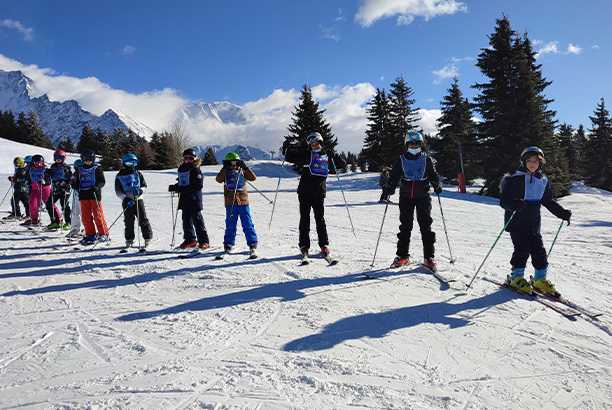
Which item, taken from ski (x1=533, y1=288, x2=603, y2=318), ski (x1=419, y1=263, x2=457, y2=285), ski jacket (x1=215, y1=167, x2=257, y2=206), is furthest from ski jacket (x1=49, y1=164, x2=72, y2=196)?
ski (x1=533, y1=288, x2=603, y2=318)

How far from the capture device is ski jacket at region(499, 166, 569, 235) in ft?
14.3

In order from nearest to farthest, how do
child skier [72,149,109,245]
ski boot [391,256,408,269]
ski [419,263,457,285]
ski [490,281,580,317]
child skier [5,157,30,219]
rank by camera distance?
ski [490,281,580,317], ski [419,263,457,285], ski boot [391,256,408,269], child skier [72,149,109,245], child skier [5,157,30,219]

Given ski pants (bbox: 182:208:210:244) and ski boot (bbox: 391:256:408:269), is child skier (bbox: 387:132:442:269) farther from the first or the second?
ski pants (bbox: 182:208:210:244)

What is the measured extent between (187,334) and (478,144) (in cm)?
2496

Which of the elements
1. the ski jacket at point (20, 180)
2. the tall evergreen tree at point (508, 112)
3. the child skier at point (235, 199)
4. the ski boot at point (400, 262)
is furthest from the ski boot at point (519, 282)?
the tall evergreen tree at point (508, 112)

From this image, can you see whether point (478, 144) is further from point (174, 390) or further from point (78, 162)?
point (174, 390)

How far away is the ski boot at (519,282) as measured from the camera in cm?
425

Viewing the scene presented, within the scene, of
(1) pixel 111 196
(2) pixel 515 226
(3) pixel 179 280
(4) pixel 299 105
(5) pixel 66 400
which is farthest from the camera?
(4) pixel 299 105

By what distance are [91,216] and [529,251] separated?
8502 mm

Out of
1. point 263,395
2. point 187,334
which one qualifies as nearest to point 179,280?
point 187,334

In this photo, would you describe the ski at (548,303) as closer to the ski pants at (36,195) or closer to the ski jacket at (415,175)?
the ski jacket at (415,175)

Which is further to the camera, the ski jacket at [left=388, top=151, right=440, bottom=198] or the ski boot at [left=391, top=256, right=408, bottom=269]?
the ski boot at [left=391, top=256, right=408, bottom=269]

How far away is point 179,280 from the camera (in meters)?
4.71

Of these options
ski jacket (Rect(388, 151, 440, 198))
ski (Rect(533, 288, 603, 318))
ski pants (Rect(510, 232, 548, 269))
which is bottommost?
ski (Rect(533, 288, 603, 318))
